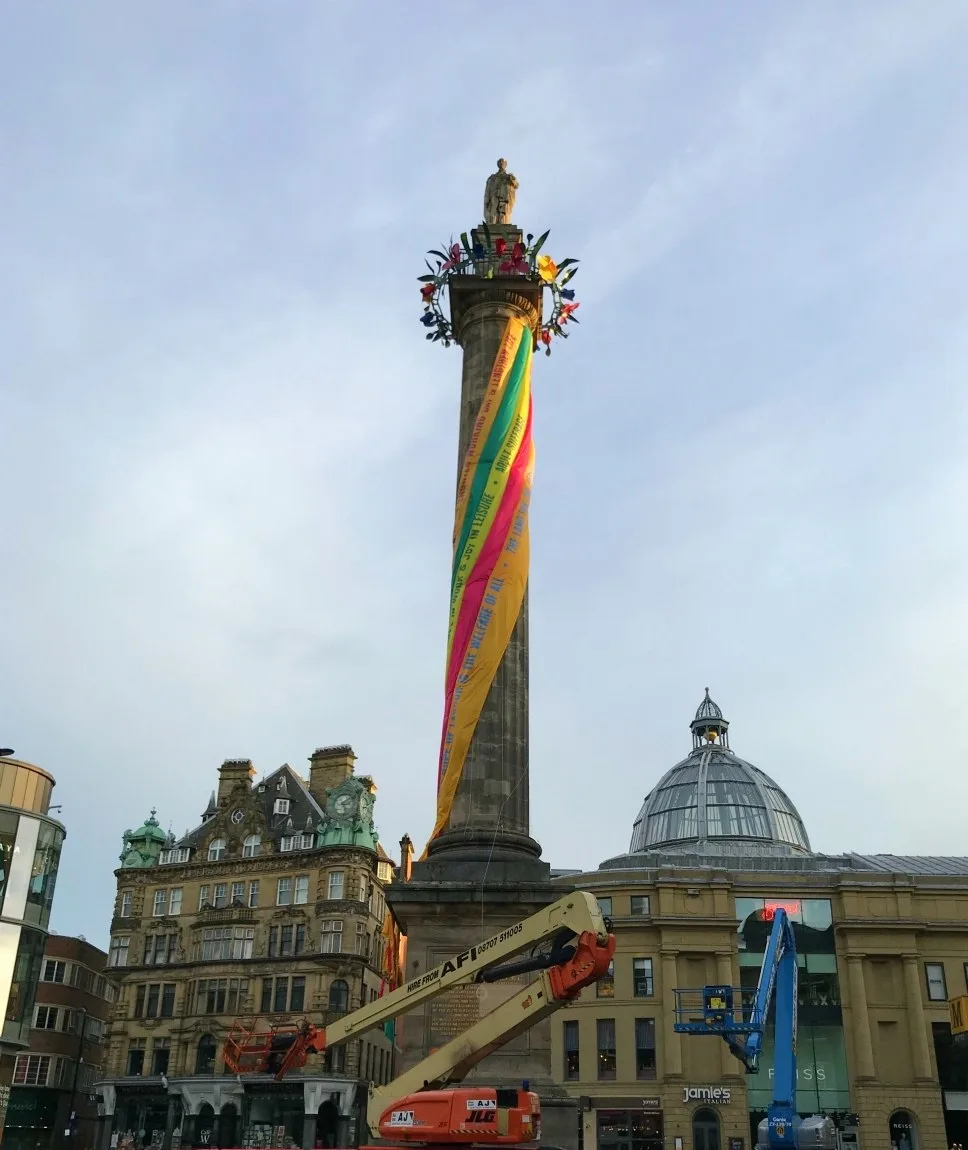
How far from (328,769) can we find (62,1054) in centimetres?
2486

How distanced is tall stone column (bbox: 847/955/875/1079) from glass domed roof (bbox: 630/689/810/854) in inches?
560

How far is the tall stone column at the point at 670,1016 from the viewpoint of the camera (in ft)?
189

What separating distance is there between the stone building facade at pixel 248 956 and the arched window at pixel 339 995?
6 centimetres

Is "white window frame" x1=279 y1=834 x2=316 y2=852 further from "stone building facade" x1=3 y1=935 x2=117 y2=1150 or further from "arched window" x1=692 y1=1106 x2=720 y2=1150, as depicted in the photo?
Result: "arched window" x1=692 y1=1106 x2=720 y2=1150

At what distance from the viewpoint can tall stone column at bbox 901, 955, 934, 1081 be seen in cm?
5769

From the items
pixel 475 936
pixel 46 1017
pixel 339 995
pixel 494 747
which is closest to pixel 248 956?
pixel 339 995

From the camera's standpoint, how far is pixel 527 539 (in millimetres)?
29203

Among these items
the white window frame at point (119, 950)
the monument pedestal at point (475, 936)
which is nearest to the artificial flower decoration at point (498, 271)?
the monument pedestal at point (475, 936)

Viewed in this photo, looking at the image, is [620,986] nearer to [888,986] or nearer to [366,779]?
[888,986]

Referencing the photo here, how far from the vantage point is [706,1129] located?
57.1 m

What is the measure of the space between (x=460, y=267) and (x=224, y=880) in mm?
48562

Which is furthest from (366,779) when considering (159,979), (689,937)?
(689,937)

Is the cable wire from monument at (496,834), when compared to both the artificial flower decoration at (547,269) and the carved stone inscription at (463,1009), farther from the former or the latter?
the artificial flower decoration at (547,269)

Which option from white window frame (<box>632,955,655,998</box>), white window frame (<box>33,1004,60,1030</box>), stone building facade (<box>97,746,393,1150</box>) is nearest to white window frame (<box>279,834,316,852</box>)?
stone building facade (<box>97,746,393,1150</box>)
